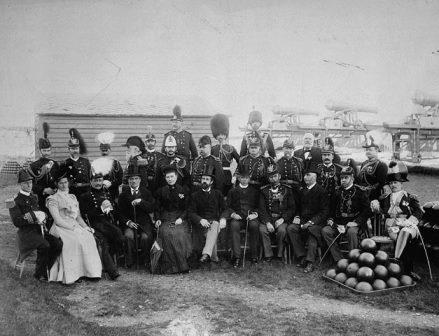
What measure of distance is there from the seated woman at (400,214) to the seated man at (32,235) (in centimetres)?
519

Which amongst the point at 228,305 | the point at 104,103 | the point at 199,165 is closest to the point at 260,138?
the point at 199,165

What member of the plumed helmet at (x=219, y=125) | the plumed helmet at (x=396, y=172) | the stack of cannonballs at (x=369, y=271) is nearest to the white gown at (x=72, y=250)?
the stack of cannonballs at (x=369, y=271)

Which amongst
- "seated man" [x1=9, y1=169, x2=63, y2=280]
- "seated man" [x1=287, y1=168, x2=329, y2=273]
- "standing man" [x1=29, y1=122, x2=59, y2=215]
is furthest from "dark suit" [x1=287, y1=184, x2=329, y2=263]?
"standing man" [x1=29, y1=122, x2=59, y2=215]

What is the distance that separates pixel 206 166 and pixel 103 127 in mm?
8045

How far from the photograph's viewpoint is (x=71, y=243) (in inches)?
257

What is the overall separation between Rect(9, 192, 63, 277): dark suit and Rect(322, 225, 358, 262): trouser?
14.0 feet

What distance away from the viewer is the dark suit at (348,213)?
7180 millimetres

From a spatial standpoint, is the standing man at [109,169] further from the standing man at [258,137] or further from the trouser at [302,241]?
the trouser at [302,241]

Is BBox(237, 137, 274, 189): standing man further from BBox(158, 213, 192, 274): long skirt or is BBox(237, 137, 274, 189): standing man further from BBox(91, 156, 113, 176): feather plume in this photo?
BBox(91, 156, 113, 176): feather plume

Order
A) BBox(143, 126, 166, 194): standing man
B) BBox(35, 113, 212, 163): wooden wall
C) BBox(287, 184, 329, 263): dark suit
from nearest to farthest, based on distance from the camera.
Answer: BBox(287, 184, 329, 263): dark suit, BBox(143, 126, 166, 194): standing man, BBox(35, 113, 212, 163): wooden wall

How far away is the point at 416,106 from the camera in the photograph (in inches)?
787

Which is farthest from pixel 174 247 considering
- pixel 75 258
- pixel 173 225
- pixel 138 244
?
pixel 75 258

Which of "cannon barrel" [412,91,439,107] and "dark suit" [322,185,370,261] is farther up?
"cannon barrel" [412,91,439,107]

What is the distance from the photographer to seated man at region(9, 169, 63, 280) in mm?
6324
